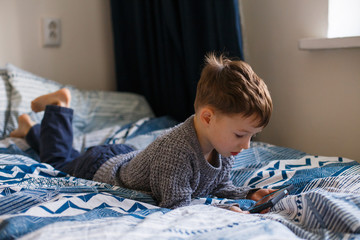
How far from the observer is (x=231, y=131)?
1.15 m

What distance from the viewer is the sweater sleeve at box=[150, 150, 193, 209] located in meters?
1.15

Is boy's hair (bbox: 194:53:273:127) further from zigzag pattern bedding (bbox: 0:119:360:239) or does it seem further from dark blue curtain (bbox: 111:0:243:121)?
dark blue curtain (bbox: 111:0:243:121)

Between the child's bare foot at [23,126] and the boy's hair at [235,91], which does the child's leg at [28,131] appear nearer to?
the child's bare foot at [23,126]

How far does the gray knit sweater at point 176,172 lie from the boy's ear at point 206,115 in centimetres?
5

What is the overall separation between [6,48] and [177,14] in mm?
895

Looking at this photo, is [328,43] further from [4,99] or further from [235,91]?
[4,99]

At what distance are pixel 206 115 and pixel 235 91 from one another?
12cm

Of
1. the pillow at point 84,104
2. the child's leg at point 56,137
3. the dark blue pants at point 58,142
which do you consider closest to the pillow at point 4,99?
the pillow at point 84,104

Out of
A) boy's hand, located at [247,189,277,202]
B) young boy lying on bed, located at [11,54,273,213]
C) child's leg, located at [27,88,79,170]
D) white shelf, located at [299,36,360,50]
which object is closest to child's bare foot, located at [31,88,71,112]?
child's leg, located at [27,88,79,170]

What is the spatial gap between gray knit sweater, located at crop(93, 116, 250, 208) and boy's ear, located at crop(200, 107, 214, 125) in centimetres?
5

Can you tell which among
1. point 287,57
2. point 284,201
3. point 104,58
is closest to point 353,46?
point 287,57

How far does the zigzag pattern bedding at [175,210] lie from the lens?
34.1 inches

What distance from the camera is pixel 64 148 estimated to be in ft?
5.53

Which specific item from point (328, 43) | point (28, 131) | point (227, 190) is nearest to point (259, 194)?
point (227, 190)
